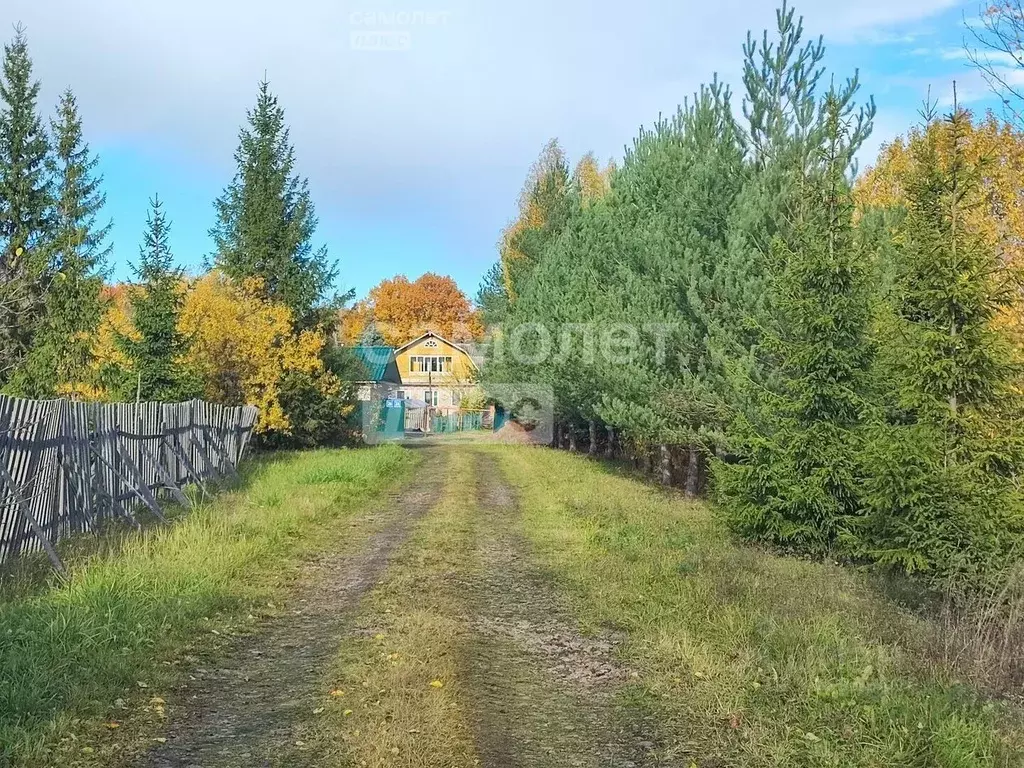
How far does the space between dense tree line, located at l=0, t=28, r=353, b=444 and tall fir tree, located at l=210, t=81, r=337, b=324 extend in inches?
1.8

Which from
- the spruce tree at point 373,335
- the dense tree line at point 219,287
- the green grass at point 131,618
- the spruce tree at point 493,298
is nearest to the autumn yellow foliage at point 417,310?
the spruce tree at point 373,335

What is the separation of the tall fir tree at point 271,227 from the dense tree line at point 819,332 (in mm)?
14519

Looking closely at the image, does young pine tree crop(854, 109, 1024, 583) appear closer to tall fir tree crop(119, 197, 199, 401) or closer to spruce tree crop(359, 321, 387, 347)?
tall fir tree crop(119, 197, 199, 401)

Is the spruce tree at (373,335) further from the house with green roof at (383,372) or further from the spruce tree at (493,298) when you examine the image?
the spruce tree at (493,298)

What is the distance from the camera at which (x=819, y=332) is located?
10.1 m

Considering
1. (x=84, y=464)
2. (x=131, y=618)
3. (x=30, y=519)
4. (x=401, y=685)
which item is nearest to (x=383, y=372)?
(x=84, y=464)

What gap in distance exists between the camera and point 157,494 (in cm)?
1380

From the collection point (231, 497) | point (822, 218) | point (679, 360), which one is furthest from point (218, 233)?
point (822, 218)

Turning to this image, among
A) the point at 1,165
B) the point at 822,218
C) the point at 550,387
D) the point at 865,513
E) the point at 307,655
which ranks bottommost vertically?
the point at 307,655

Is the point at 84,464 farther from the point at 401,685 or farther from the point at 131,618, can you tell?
the point at 401,685

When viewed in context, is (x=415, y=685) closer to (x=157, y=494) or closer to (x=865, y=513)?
(x=865, y=513)

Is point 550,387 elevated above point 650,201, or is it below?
below

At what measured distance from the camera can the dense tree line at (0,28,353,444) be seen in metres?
25.4

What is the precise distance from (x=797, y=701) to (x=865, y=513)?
16.3 feet
